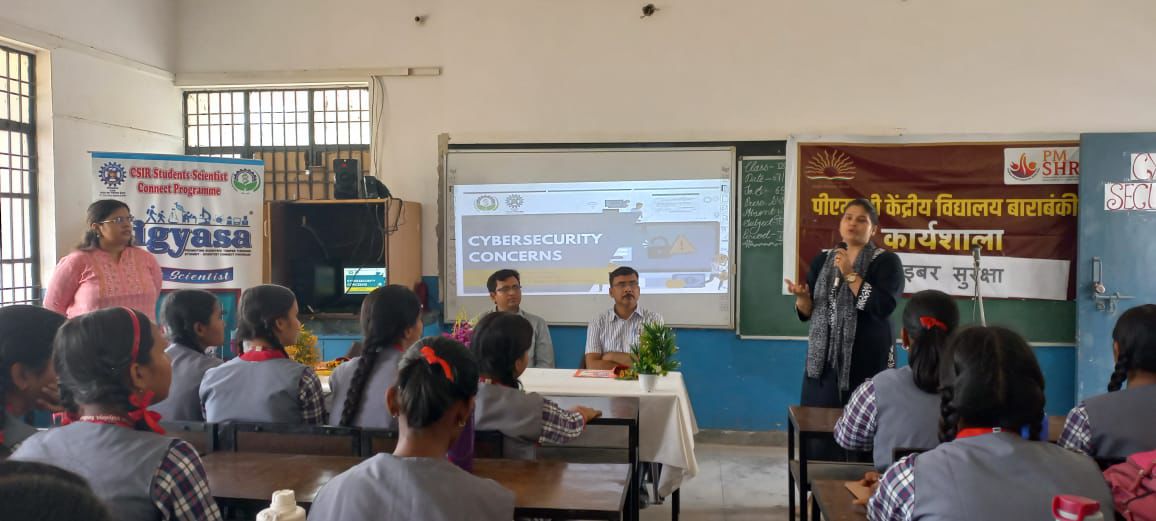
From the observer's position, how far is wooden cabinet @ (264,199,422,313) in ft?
17.4

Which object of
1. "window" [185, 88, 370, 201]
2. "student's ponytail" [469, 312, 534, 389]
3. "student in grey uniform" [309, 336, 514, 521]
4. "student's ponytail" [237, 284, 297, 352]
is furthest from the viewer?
"window" [185, 88, 370, 201]

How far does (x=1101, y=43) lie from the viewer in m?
4.82

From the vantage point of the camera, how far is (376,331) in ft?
8.44

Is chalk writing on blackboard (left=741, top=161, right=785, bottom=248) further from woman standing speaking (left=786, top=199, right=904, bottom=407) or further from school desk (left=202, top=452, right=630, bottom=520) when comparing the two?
school desk (left=202, top=452, right=630, bottom=520)

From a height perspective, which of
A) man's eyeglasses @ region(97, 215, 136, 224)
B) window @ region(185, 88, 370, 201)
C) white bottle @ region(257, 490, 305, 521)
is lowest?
white bottle @ region(257, 490, 305, 521)

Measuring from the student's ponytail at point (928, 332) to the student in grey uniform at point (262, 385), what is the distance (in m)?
1.95

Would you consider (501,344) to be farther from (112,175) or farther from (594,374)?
(112,175)

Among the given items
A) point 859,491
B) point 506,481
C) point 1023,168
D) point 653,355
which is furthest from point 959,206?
point 506,481

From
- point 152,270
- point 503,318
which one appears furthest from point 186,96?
point 503,318

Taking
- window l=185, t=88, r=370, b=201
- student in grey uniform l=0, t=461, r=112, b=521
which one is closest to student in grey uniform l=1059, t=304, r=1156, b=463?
student in grey uniform l=0, t=461, r=112, b=521

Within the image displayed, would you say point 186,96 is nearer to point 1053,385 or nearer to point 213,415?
point 213,415

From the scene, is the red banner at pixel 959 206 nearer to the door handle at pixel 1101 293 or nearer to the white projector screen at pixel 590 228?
the door handle at pixel 1101 293

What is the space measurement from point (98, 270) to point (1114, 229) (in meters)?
5.90

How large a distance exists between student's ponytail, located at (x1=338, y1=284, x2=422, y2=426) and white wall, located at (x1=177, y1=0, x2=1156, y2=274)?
2.90 meters
